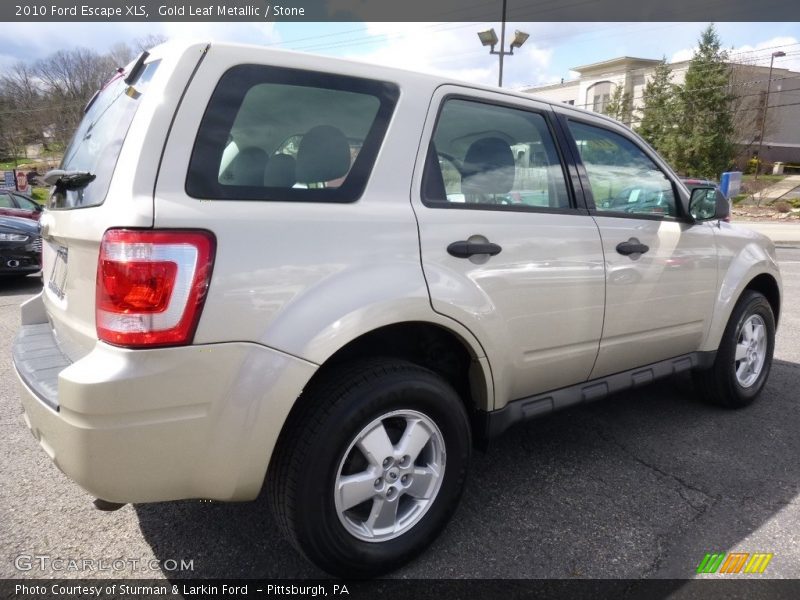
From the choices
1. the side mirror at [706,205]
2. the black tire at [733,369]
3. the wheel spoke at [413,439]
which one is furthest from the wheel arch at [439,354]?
the black tire at [733,369]

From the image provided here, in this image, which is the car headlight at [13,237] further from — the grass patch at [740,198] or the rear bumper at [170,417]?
the grass patch at [740,198]

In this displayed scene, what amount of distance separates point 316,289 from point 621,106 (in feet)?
160

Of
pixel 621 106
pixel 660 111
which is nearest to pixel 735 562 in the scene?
pixel 660 111

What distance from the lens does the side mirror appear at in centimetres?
334

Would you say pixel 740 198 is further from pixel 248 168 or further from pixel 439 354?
pixel 248 168

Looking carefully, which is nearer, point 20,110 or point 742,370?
point 742,370

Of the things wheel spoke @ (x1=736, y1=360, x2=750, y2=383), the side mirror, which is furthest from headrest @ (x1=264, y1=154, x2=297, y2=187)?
wheel spoke @ (x1=736, y1=360, x2=750, y2=383)

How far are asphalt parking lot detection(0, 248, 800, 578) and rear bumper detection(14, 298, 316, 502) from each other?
624 millimetres

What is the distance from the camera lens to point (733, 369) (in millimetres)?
3732

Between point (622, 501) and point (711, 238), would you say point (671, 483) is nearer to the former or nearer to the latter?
point (622, 501)

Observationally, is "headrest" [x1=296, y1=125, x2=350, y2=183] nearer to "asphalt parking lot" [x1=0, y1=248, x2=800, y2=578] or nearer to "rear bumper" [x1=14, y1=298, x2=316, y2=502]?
"rear bumper" [x1=14, y1=298, x2=316, y2=502]

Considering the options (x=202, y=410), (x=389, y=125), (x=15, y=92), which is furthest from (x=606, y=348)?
(x=15, y=92)

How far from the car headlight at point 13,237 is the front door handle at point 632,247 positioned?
851 cm

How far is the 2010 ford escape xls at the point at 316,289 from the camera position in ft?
5.62
